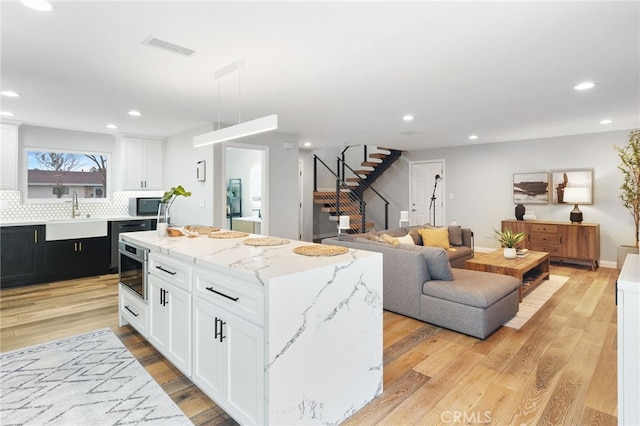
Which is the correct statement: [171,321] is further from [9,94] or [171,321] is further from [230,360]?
[9,94]

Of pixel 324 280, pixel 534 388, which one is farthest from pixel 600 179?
pixel 324 280

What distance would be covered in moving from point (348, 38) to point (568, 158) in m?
5.99

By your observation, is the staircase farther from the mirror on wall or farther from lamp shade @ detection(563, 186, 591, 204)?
the mirror on wall

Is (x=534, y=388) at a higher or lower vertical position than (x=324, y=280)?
lower

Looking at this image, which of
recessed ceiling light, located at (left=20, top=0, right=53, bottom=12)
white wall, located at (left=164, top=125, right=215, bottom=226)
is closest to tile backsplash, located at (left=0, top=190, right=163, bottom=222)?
white wall, located at (left=164, top=125, right=215, bottom=226)

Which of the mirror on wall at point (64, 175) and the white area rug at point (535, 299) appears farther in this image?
the mirror on wall at point (64, 175)

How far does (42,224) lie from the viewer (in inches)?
195

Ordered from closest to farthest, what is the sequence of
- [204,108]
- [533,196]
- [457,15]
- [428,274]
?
[457,15] < [428,274] < [204,108] < [533,196]

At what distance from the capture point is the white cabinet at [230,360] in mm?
1698

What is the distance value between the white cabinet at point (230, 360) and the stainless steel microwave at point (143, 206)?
14.7 feet

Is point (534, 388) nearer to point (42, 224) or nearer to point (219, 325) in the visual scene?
point (219, 325)

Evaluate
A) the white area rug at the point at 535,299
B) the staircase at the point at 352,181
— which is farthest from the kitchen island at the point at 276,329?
the staircase at the point at 352,181

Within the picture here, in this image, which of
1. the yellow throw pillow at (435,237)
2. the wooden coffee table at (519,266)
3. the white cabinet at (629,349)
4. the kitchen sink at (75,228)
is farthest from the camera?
the yellow throw pillow at (435,237)

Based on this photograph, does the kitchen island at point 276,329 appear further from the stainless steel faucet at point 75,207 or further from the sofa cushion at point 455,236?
the stainless steel faucet at point 75,207
